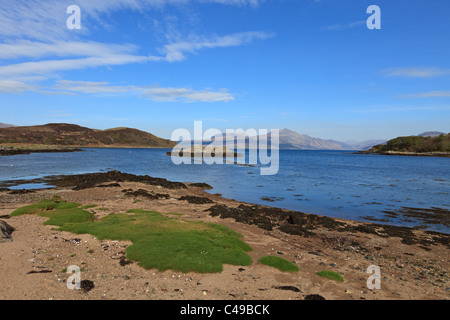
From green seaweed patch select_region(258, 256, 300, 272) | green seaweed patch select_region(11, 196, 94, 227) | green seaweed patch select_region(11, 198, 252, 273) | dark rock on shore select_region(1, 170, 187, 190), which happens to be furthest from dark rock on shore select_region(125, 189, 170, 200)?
green seaweed patch select_region(258, 256, 300, 272)

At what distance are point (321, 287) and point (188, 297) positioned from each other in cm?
606

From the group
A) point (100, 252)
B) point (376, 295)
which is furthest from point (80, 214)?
point (376, 295)

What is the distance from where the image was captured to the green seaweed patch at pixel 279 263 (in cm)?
1309

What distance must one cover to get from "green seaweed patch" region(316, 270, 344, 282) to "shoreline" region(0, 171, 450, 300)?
0.31 metres

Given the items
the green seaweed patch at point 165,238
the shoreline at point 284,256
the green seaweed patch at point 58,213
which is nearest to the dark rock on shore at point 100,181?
the shoreline at point 284,256

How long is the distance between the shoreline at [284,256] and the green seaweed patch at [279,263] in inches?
15.0

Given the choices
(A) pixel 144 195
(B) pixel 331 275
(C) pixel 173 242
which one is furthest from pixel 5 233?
(A) pixel 144 195

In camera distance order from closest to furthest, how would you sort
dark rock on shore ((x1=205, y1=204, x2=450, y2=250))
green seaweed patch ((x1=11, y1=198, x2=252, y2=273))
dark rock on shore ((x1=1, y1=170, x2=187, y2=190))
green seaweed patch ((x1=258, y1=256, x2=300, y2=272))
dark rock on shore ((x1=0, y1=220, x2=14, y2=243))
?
green seaweed patch ((x1=11, y1=198, x2=252, y2=273)), green seaweed patch ((x1=258, y1=256, x2=300, y2=272)), dark rock on shore ((x1=0, y1=220, x2=14, y2=243)), dark rock on shore ((x1=205, y1=204, x2=450, y2=250)), dark rock on shore ((x1=1, y1=170, x2=187, y2=190))

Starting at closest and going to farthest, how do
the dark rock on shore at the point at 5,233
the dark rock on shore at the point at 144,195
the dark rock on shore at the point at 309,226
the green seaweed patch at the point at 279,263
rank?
the green seaweed patch at the point at 279,263 → the dark rock on shore at the point at 5,233 → the dark rock on shore at the point at 309,226 → the dark rock on shore at the point at 144,195

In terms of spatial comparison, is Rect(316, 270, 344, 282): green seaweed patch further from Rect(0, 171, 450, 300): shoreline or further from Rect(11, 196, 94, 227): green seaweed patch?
Rect(11, 196, 94, 227): green seaweed patch

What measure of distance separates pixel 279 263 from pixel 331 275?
2.56 m

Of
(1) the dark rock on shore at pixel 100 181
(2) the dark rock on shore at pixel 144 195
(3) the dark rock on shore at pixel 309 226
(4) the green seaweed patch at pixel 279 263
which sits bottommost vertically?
(3) the dark rock on shore at pixel 309 226

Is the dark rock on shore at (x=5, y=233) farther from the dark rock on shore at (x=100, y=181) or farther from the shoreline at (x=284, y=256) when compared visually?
the dark rock on shore at (x=100, y=181)

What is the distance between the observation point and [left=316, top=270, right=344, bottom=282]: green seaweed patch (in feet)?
40.7
